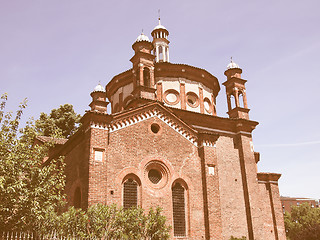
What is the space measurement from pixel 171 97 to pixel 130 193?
10791mm

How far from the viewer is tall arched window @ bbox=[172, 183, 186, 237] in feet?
52.9

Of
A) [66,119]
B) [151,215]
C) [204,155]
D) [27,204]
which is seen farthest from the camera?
[66,119]

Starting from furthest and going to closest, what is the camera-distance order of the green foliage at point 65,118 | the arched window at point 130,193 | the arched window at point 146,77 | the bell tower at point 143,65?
the green foliage at point 65,118, the arched window at point 146,77, the bell tower at point 143,65, the arched window at point 130,193

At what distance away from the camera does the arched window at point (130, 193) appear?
15469 mm

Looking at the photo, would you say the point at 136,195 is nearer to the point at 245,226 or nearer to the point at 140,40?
the point at 245,226

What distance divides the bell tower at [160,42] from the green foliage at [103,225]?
18613 mm

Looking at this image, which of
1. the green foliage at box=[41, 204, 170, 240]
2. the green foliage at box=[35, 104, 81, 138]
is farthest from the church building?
the green foliage at box=[35, 104, 81, 138]

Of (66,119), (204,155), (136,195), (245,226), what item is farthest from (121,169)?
(66,119)

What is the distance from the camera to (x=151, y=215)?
13.3 metres

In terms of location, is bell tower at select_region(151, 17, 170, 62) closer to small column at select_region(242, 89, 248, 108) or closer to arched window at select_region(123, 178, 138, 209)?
small column at select_region(242, 89, 248, 108)

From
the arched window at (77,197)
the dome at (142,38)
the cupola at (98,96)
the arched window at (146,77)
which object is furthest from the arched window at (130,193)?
the cupola at (98,96)

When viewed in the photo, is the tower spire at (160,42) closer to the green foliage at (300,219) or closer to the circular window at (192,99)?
the circular window at (192,99)

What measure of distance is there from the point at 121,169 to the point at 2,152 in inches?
225

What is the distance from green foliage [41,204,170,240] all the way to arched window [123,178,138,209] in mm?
2389
